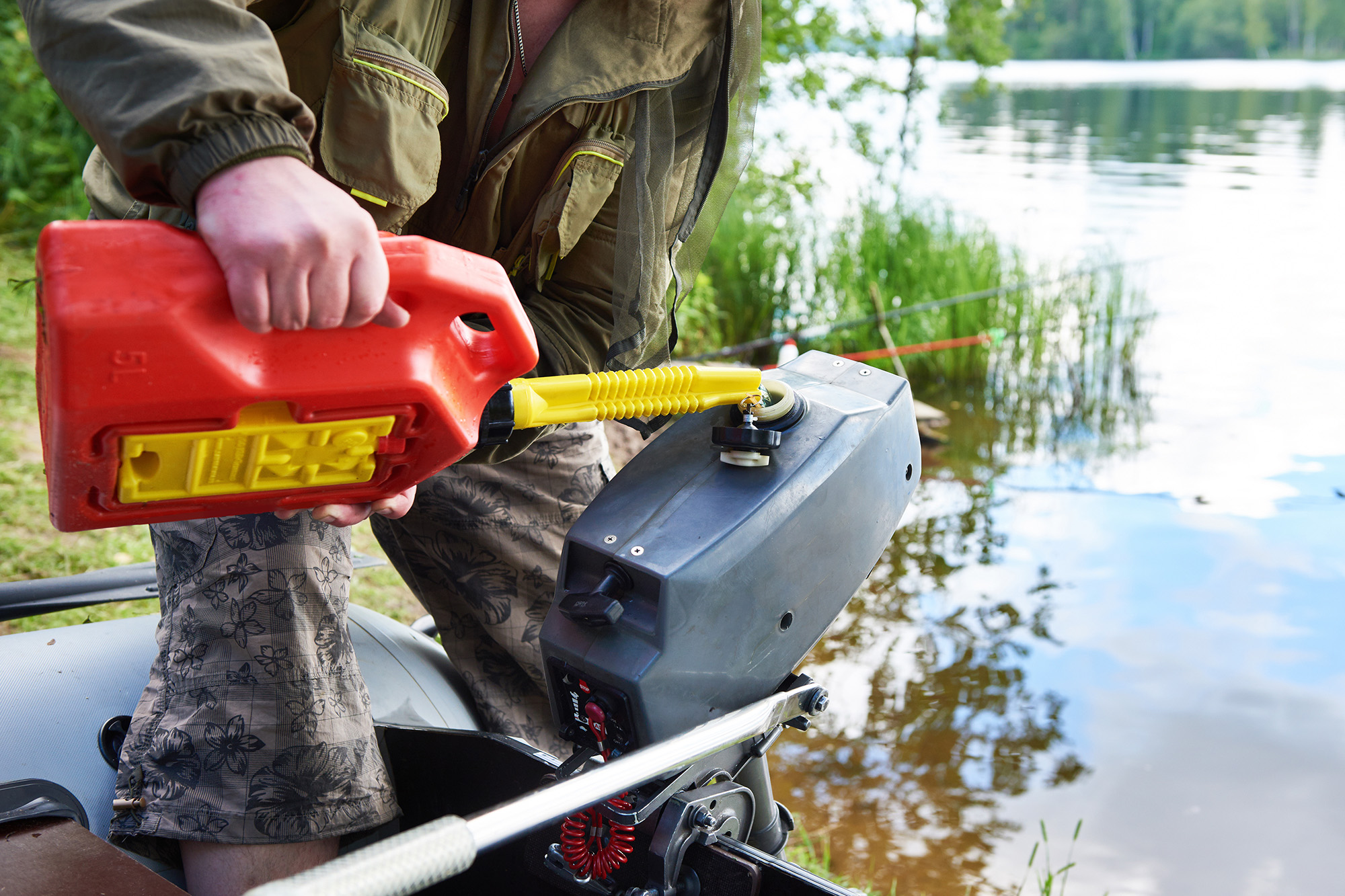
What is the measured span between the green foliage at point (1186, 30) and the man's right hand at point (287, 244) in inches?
1316

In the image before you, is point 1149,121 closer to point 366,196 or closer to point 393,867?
point 366,196

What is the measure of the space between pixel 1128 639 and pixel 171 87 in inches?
141

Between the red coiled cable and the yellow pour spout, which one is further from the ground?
the yellow pour spout

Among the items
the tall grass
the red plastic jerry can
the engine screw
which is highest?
the red plastic jerry can

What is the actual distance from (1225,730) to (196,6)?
3343 mm

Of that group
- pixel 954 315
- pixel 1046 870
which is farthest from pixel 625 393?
pixel 954 315

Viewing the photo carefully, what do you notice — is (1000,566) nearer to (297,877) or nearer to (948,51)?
(297,877)

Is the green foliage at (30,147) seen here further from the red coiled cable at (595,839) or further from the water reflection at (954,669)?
the red coiled cable at (595,839)

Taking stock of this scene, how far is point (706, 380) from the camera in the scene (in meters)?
1.18

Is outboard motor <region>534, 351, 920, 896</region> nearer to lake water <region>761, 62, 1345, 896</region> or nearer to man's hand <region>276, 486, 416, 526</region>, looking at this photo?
man's hand <region>276, 486, 416, 526</region>

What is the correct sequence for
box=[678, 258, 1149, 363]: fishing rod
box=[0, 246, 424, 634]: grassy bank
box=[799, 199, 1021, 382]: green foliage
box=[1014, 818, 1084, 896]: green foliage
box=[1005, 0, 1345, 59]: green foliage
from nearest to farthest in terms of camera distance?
box=[1014, 818, 1084, 896]: green foliage, box=[0, 246, 424, 634]: grassy bank, box=[678, 258, 1149, 363]: fishing rod, box=[799, 199, 1021, 382]: green foliage, box=[1005, 0, 1345, 59]: green foliage

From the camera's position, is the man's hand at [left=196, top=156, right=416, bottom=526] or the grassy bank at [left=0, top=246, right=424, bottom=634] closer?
the man's hand at [left=196, top=156, right=416, bottom=526]

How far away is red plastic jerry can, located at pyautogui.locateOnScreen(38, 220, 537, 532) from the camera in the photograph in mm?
765

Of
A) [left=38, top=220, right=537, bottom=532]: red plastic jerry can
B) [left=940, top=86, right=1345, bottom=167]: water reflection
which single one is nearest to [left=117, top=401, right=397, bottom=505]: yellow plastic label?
[left=38, top=220, right=537, bottom=532]: red plastic jerry can
